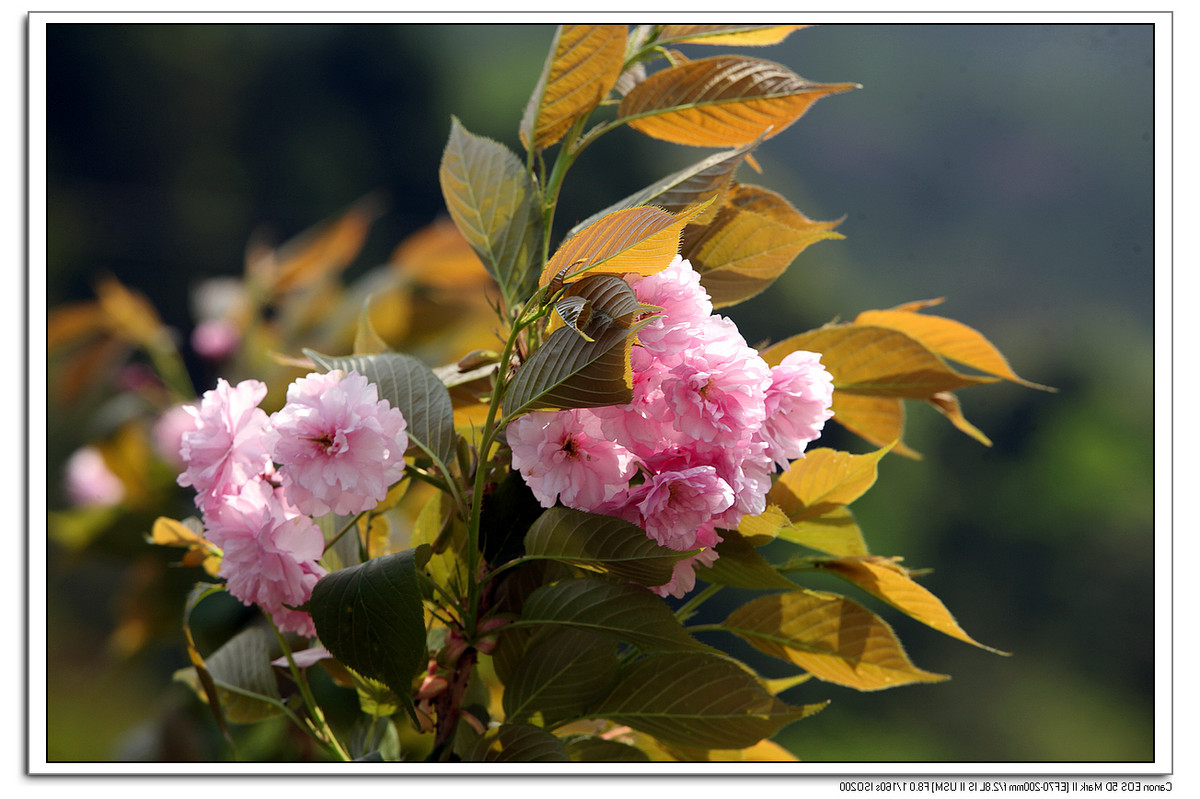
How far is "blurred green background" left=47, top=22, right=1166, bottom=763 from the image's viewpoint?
1595 millimetres

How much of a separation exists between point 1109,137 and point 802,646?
72.2 inches

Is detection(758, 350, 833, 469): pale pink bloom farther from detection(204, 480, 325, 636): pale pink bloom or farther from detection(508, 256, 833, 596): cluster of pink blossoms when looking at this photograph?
detection(204, 480, 325, 636): pale pink bloom

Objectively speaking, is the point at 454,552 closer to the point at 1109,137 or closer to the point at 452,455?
the point at 452,455

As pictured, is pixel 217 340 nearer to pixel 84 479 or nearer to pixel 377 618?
pixel 84 479

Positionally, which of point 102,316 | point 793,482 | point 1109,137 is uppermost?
point 1109,137

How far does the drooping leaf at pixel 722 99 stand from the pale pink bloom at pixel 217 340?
0.51m

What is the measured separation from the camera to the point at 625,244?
216mm

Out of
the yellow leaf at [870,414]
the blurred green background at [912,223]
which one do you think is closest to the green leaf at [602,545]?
the yellow leaf at [870,414]

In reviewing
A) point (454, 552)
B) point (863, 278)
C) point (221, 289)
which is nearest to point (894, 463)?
point (863, 278)

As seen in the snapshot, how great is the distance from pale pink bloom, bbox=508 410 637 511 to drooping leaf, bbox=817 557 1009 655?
108 millimetres

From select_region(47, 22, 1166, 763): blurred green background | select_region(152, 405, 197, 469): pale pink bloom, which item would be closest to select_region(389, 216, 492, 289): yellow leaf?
select_region(152, 405, 197, 469): pale pink bloom

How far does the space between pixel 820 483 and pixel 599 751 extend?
13cm
